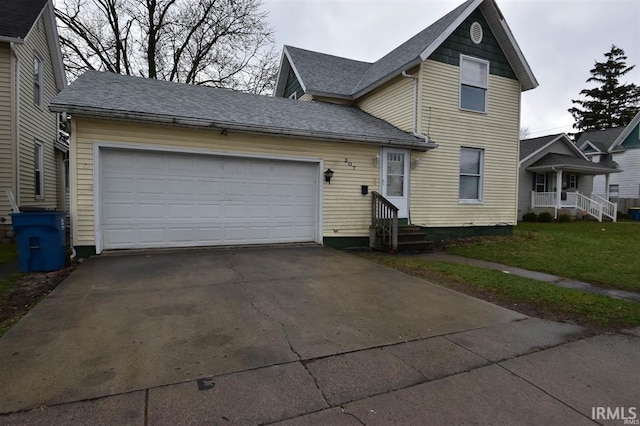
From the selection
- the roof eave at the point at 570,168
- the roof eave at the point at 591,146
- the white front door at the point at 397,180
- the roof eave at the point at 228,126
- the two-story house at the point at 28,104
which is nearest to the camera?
the roof eave at the point at 228,126

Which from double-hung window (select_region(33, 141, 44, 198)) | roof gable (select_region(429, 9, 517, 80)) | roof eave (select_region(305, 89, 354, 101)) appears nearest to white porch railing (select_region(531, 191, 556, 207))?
roof gable (select_region(429, 9, 517, 80))

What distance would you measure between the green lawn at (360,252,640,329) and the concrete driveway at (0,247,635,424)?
1.51 feet

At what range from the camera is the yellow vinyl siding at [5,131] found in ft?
31.2

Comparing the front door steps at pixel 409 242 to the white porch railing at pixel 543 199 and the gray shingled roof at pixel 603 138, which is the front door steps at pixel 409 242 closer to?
the white porch railing at pixel 543 199

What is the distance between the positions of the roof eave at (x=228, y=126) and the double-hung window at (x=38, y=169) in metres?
6.74

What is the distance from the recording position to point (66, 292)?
4672mm

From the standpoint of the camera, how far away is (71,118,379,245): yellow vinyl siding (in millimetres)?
6875

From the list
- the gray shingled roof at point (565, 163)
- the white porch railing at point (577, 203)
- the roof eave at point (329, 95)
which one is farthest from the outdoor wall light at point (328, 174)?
the white porch railing at point (577, 203)

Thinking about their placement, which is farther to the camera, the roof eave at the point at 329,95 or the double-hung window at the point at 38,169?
the roof eave at the point at 329,95

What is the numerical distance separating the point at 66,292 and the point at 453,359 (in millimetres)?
5070

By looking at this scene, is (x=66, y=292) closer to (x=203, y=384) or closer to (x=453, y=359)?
(x=203, y=384)

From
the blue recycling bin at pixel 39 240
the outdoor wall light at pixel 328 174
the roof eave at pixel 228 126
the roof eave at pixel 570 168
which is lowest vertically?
the blue recycling bin at pixel 39 240

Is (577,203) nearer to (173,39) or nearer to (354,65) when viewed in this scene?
(354,65)

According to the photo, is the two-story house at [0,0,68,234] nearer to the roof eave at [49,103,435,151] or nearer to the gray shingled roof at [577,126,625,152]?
the roof eave at [49,103,435,151]
